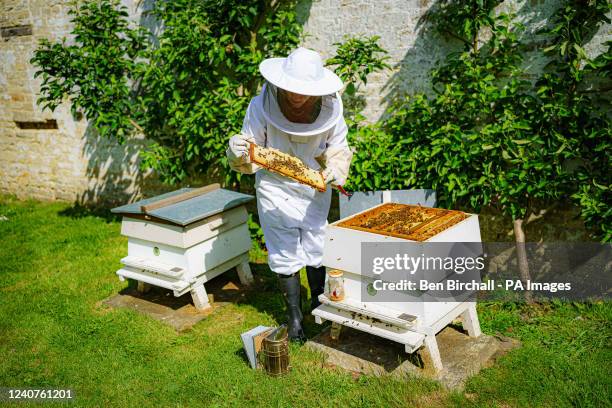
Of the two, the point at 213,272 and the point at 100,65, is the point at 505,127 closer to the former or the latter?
the point at 213,272

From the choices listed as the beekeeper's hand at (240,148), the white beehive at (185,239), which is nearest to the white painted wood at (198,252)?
the white beehive at (185,239)

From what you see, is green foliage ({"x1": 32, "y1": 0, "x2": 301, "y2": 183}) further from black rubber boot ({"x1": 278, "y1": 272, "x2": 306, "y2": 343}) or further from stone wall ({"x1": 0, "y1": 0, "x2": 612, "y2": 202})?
black rubber boot ({"x1": 278, "y1": 272, "x2": 306, "y2": 343})

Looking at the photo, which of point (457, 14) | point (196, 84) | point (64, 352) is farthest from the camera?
point (196, 84)

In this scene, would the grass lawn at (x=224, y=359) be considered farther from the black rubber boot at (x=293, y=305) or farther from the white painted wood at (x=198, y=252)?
the white painted wood at (x=198, y=252)

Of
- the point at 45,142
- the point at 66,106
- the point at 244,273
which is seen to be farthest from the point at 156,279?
the point at 45,142

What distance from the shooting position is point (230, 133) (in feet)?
17.1

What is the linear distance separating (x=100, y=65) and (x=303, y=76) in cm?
396

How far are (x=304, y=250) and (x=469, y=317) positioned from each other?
1153 mm

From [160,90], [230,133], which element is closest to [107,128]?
[160,90]

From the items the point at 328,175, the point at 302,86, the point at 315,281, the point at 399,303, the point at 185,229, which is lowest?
the point at 315,281

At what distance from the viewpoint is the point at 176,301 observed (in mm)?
4355

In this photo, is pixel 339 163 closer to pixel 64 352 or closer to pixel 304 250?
pixel 304 250

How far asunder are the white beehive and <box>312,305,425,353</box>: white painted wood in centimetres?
118

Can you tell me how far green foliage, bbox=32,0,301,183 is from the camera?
523 cm
